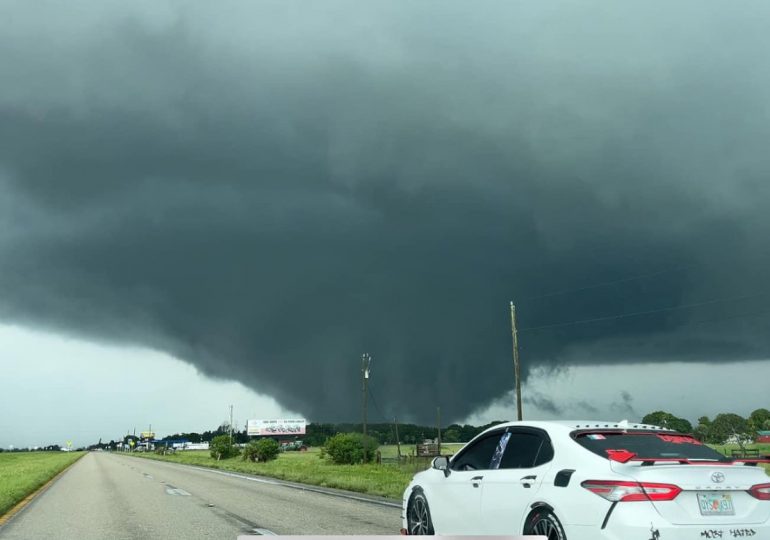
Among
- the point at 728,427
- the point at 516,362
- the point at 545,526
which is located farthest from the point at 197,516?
the point at 728,427

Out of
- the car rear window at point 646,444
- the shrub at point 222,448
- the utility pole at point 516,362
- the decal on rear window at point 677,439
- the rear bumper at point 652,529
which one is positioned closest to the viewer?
the rear bumper at point 652,529

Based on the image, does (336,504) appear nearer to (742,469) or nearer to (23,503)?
(23,503)

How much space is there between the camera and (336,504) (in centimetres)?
1780

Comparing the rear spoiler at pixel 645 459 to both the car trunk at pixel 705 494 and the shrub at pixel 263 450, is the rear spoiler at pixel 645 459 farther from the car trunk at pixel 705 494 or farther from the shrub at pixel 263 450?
the shrub at pixel 263 450

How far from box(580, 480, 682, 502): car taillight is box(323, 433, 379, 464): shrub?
56300mm

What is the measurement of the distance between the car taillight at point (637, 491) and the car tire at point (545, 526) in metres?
0.56

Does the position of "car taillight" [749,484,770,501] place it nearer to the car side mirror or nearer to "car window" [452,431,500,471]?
"car window" [452,431,500,471]

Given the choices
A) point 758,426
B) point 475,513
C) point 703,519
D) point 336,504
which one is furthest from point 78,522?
point 758,426

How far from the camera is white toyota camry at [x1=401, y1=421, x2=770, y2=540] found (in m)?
5.89

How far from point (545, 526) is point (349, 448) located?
56.0m

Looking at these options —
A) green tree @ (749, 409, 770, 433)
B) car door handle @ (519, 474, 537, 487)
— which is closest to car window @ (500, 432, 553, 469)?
car door handle @ (519, 474, 537, 487)

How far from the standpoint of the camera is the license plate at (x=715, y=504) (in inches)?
235

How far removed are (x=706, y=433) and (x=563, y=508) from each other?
169252mm

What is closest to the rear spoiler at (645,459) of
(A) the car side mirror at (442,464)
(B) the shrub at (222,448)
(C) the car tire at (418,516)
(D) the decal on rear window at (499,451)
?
(D) the decal on rear window at (499,451)
